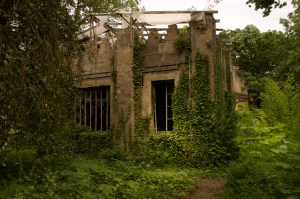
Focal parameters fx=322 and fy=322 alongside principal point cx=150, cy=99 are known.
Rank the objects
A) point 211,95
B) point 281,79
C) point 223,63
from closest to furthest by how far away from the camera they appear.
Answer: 1. point 211,95
2. point 223,63
3. point 281,79

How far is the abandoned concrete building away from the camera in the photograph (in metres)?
13.6

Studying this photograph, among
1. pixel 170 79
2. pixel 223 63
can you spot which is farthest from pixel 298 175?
pixel 223 63

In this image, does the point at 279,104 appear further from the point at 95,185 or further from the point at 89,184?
the point at 89,184

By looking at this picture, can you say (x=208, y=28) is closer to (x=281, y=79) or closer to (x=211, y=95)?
(x=211, y=95)

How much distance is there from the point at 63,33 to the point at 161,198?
4652mm

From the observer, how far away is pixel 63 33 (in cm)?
612

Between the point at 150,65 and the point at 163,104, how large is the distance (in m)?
1.86

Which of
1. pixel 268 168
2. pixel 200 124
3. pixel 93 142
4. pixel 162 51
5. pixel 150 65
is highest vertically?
pixel 162 51

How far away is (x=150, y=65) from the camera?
14.2 m

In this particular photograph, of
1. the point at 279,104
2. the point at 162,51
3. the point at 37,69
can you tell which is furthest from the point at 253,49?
the point at 37,69

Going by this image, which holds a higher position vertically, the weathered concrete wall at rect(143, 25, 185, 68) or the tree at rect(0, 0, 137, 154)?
the weathered concrete wall at rect(143, 25, 185, 68)

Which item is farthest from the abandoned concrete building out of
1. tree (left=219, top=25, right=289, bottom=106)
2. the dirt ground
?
tree (left=219, top=25, right=289, bottom=106)

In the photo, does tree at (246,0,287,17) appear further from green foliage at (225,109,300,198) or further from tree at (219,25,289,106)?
tree at (219,25,289,106)

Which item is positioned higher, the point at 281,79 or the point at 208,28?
the point at 208,28
